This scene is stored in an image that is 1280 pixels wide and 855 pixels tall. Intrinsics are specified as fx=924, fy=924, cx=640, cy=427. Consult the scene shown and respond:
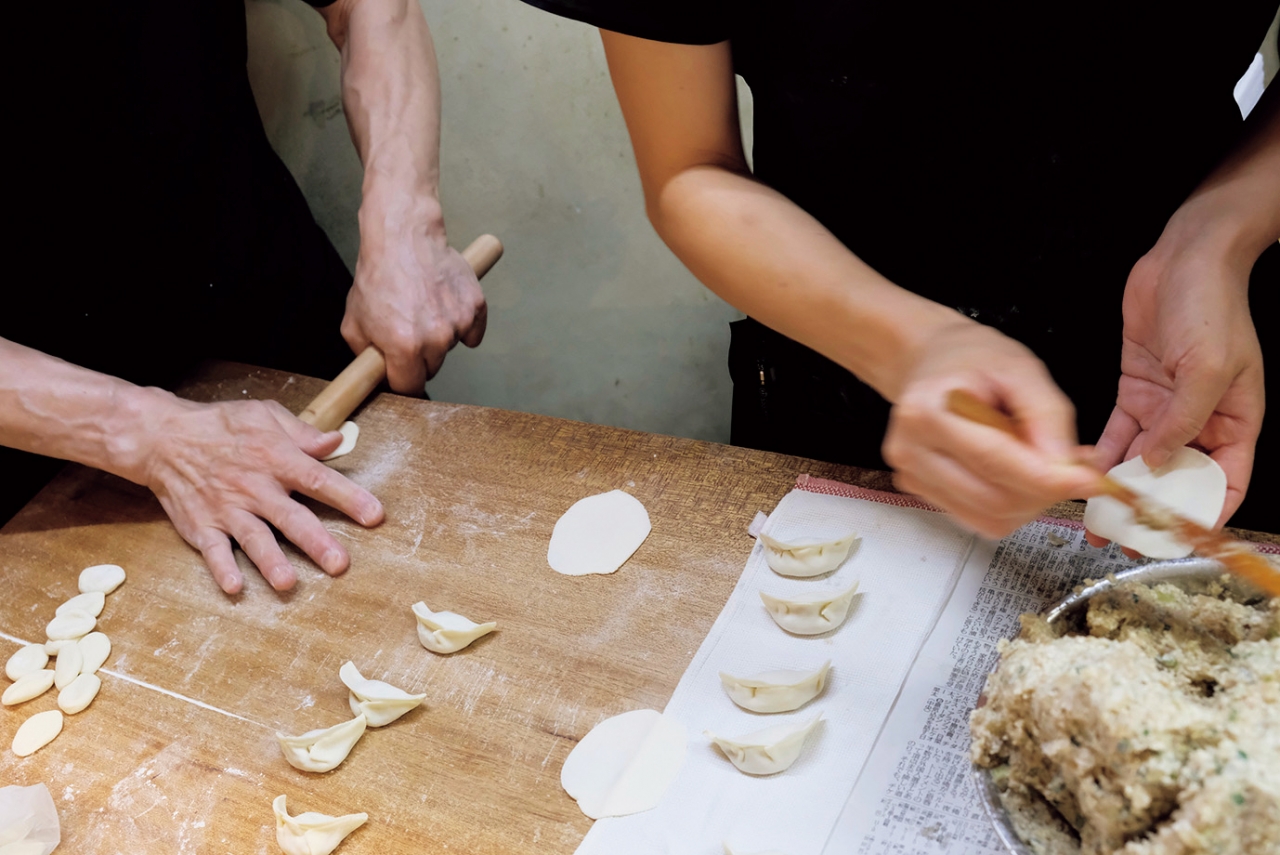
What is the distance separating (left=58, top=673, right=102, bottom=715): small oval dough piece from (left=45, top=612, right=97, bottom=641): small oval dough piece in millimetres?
73

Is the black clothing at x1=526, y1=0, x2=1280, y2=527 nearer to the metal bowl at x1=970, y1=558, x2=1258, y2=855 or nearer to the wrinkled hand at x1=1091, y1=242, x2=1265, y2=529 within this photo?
the wrinkled hand at x1=1091, y1=242, x2=1265, y2=529

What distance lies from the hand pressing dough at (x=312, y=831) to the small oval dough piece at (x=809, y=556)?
1.82 feet

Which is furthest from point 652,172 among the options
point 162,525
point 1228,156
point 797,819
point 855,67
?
point 162,525

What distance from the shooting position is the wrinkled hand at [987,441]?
69cm

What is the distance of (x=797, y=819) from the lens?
3.02 feet

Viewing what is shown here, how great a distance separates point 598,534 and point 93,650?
0.67 metres

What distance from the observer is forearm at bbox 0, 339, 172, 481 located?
52.1 inches

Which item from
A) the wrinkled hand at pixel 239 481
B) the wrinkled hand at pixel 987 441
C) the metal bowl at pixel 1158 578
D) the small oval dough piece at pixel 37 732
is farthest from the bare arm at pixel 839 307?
the small oval dough piece at pixel 37 732

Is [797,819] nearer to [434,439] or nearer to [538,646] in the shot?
[538,646]

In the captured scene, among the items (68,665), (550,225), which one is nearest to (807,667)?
(68,665)

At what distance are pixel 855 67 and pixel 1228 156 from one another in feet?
1.37

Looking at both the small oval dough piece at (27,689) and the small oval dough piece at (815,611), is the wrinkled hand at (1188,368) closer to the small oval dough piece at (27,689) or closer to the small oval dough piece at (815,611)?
the small oval dough piece at (815,611)

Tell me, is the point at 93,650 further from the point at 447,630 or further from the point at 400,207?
the point at 400,207

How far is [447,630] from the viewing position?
3.66 ft
